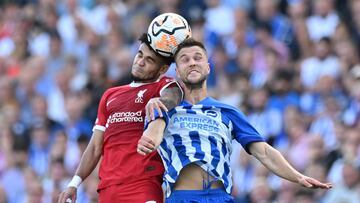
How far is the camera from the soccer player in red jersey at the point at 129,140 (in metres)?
9.29

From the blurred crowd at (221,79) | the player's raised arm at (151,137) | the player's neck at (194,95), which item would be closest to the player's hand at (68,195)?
the player's raised arm at (151,137)

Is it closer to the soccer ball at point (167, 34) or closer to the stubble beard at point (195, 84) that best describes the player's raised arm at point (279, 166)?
the stubble beard at point (195, 84)

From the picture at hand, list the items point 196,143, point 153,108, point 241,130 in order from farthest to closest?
1. point 241,130
2. point 196,143
3. point 153,108

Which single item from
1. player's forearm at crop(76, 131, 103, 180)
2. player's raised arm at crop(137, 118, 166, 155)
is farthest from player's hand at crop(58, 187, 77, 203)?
player's raised arm at crop(137, 118, 166, 155)

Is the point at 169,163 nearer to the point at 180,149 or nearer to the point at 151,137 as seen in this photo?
the point at 180,149

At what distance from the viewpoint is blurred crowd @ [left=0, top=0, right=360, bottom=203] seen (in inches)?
529

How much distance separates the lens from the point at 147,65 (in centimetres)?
948

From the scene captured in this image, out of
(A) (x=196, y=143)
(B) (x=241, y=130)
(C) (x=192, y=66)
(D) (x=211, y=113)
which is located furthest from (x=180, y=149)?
(C) (x=192, y=66)

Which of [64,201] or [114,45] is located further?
[114,45]

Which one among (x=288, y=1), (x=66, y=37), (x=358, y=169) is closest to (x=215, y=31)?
(x=288, y=1)

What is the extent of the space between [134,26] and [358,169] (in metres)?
5.62

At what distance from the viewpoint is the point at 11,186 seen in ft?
51.3

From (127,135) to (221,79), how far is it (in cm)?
607

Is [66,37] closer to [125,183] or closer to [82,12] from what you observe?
[82,12]
